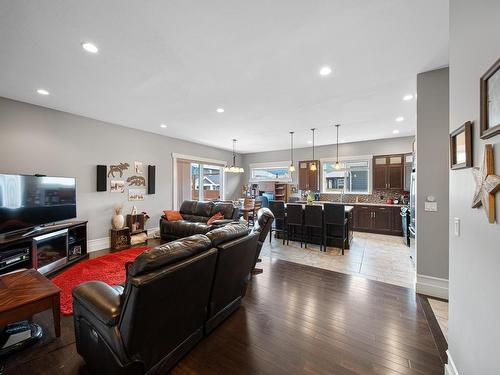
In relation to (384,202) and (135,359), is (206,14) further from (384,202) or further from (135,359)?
(384,202)

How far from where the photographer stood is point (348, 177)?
717cm

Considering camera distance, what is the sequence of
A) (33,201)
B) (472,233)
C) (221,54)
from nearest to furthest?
(472,233), (221,54), (33,201)

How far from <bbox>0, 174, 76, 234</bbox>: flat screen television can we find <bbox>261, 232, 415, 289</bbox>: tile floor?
3.77m

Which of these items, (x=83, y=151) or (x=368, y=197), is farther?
(x=368, y=197)

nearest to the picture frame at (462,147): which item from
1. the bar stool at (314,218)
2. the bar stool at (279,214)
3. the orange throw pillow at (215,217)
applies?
the bar stool at (314,218)

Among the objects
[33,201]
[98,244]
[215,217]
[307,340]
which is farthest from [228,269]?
[98,244]

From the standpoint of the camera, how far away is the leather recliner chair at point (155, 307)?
1259mm

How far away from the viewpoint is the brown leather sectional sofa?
1.26 m

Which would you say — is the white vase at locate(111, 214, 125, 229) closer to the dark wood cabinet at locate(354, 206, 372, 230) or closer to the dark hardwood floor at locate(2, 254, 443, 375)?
the dark hardwood floor at locate(2, 254, 443, 375)

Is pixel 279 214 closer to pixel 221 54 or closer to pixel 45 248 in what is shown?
pixel 221 54

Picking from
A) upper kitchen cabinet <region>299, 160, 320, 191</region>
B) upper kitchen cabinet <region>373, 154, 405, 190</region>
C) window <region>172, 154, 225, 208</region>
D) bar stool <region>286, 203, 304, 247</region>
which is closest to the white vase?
window <region>172, 154, 225, 208</region>

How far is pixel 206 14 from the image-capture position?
178 cm

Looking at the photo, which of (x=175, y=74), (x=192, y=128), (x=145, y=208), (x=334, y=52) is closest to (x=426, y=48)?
(x=334, y=52)

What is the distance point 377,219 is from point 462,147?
5439 mm
